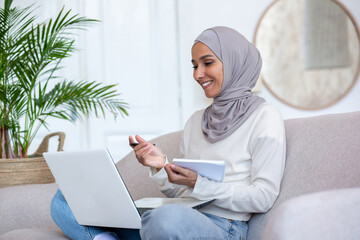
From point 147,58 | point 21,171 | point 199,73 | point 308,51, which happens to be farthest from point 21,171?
point 308,51

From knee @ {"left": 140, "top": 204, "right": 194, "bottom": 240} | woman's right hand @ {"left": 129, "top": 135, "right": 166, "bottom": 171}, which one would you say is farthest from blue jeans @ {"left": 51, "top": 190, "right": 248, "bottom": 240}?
woman's right hand @ {"left": 129, "top": 135, "right": 166, "bottom": 171}

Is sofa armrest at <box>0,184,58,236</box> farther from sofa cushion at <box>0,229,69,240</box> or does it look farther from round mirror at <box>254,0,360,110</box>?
round mirror at <box>254,0,360,110</box>

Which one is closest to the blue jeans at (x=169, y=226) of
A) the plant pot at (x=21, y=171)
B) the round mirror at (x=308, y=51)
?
the plant pot at (x=21, y=171)

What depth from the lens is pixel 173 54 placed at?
355 cm

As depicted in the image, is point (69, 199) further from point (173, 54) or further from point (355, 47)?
point (355, 47)

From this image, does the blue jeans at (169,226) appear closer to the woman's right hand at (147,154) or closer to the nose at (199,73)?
the woman's right hand at (147,154)

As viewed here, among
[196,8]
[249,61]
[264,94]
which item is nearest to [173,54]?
[196,8]

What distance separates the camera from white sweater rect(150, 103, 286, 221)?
1.41 meters

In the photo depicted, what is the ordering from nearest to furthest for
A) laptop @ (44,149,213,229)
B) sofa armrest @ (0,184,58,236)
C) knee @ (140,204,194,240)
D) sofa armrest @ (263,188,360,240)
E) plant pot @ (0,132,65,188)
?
sofa armrest @ (263,188,360,240) < knee @ (140,204,194,240) < laptop @ (44,149,213,229) < sofa armrest @ (0,184,58,236) < plant pot @ (0,132,65,188)

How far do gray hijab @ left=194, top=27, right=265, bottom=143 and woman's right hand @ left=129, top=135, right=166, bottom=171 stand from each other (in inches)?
8.1

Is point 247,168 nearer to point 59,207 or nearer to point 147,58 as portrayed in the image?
point 59,207

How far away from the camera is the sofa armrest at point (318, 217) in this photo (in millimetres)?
859

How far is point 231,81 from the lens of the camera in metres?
1.69

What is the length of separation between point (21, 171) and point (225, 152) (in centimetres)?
134
